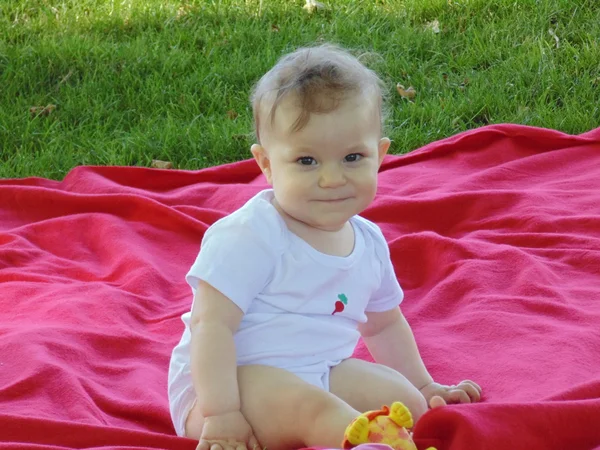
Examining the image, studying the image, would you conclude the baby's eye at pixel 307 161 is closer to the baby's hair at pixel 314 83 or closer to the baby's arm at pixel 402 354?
the baby's hair at pixel 314 83

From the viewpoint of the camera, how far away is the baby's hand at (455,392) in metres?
2.57

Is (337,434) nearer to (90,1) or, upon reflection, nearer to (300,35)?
(300,35)

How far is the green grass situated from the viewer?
4793 mm

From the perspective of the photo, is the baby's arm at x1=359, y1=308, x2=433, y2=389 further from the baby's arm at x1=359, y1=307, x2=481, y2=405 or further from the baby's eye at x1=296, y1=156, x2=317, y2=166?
the baby's eye at x1=296, y1=156, x2=317, y2=166

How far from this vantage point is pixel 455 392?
101 inches

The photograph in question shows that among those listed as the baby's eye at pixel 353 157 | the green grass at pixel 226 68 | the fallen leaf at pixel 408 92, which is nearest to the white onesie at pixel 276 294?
the baby's eye at pixel 353 157

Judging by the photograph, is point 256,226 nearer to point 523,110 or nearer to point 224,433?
point 224,433

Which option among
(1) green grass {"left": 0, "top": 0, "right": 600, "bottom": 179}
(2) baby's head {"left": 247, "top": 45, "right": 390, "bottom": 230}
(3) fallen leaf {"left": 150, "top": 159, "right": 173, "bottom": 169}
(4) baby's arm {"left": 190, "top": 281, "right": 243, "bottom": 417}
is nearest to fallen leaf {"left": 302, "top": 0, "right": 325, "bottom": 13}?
(1) green grass {"left": 0, "top": 0, "right": 600, "bottom": 179}

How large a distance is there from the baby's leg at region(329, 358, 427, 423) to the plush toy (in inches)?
8.8

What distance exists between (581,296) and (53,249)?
1797 millimetres

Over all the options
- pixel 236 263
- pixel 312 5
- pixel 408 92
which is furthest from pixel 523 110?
pixel 236 263

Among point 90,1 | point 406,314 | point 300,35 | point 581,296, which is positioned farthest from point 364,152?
point 90,1

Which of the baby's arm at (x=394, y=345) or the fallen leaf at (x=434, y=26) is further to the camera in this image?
the fallen leaf at (x=434, y=26)

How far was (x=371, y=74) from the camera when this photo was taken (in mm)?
2422
